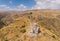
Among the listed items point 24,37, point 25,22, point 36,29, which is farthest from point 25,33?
point 25,22

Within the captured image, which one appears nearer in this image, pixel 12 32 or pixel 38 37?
pixel 38 37

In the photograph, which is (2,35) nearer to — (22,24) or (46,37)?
(22,24)

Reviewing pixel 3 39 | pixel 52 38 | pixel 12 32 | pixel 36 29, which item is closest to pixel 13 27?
pixel 12 32

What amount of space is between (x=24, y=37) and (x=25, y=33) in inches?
72.2

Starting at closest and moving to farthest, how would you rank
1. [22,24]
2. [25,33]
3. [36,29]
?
1. [36,29]
2. [25,33]
3. [22,24]

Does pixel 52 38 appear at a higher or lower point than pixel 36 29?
lower

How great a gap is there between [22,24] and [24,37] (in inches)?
420

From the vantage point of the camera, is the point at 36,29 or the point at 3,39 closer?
the point at 36,29

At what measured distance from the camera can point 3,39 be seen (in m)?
56.3

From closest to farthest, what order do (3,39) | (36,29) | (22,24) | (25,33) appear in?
1. (36,29)
2. (25,33)
3. (3,39)
4. (22,24)

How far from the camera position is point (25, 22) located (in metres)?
61.7

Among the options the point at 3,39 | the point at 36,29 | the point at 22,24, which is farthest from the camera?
the point at 22,24

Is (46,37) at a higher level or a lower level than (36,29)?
lower

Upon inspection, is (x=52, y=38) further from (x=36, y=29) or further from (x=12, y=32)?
(x=12, y=32)
